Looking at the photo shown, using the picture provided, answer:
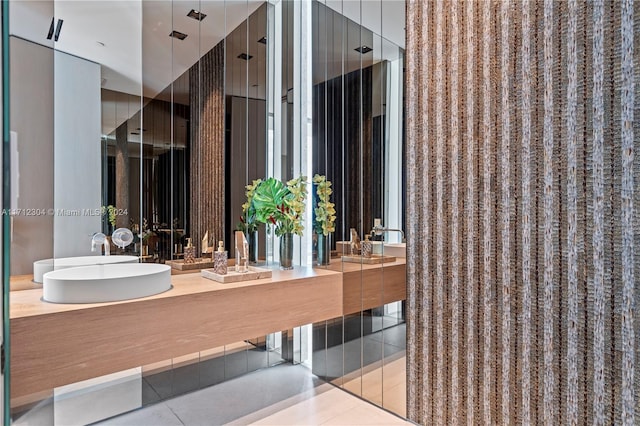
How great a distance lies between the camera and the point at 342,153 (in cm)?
247

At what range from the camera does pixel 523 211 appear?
1588 millimetres

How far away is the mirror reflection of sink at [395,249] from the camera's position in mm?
2094

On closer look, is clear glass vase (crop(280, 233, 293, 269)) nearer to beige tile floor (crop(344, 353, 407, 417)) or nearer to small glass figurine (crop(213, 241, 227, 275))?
small glass figurine (crop(213, 241, 227, 275))

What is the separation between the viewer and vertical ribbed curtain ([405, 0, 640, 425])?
1348 millimetres

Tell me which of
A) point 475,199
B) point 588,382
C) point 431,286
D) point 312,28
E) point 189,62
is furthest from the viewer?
point 312,28

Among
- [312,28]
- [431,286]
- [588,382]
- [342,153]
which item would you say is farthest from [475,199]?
[312,28]

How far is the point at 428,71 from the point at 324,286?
1.33 meters

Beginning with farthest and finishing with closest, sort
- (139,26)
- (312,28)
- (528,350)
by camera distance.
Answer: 1. (312,28)
2. (139,26)
3. (528,350)

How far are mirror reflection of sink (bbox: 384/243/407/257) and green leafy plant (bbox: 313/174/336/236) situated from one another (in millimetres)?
464

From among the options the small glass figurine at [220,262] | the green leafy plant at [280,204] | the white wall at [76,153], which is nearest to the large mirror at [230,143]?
the white wall at [76,153]

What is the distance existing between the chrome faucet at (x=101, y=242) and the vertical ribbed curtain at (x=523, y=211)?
1.60 metres

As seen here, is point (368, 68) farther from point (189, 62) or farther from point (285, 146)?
point (189, 62)

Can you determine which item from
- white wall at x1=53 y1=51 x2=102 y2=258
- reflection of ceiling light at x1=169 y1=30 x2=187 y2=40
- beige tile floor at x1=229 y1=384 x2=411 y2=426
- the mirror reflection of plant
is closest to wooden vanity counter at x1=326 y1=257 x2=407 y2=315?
beige tile floor at x1=229 y1=384 x2=411 y2=426

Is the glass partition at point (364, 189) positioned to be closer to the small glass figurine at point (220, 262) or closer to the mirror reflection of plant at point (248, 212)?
the mirror reflection of plant at point (248, 212)
